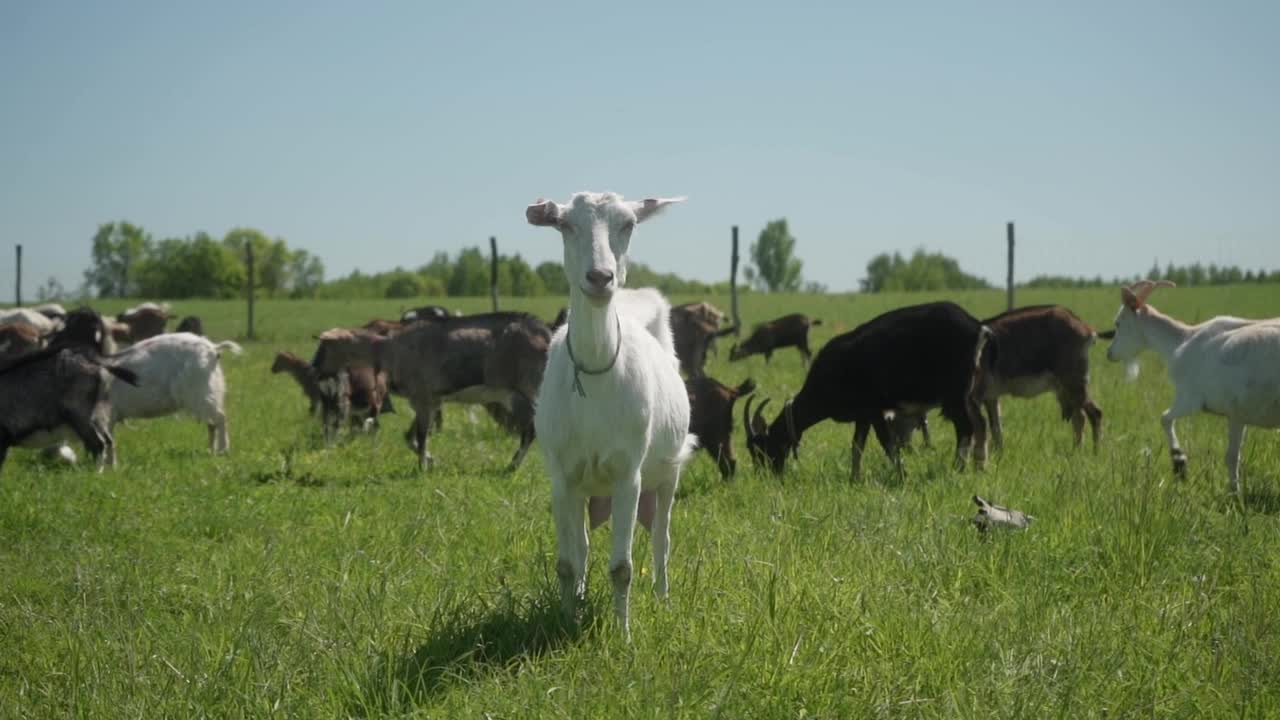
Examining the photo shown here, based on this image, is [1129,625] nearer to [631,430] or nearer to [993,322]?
[631,430]

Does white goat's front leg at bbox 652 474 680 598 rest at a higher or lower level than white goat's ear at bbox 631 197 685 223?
lower

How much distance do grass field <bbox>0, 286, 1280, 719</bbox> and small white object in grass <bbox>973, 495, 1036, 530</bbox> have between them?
0.18 metres

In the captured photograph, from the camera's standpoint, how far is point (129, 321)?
21.7 meters

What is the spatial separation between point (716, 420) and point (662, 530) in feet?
13.1

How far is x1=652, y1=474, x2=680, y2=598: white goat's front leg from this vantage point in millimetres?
5266

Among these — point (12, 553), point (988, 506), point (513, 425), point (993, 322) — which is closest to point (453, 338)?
point (513, 425)

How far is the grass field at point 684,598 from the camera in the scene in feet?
12.9

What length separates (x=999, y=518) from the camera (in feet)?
20.8

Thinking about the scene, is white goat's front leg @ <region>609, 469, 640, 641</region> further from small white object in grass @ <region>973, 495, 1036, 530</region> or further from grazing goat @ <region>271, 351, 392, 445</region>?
grazing goat @ <region>271, 351, 392, 445</region>

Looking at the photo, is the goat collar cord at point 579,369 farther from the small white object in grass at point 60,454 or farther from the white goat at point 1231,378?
the small white object in grass at point 60,454

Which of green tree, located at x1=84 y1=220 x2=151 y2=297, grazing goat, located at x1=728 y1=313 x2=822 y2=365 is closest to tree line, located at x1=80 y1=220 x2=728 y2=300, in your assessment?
green tree, located at x1=84 y1=220 x2=151 y2=297

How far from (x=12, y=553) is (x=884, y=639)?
19.2ft

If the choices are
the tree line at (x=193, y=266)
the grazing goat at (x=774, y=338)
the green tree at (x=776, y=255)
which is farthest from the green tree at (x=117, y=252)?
the grazing goat at (x=774, y=338)

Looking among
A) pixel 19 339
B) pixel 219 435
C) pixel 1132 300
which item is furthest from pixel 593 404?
pixel 19 339
